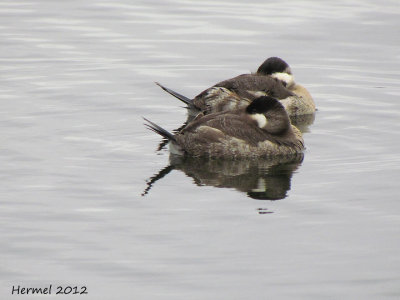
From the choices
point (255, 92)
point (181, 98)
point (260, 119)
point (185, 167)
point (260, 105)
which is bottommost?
point (185, 167)

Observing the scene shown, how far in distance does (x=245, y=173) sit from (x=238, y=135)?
Result: 2.08 ft

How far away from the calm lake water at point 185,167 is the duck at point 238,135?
7.6 inches

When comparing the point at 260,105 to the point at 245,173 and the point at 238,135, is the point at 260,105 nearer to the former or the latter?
the point at 238,135

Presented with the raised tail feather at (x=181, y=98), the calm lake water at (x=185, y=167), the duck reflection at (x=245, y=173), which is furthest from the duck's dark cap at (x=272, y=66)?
the duck reflection at (x=245, y=173)

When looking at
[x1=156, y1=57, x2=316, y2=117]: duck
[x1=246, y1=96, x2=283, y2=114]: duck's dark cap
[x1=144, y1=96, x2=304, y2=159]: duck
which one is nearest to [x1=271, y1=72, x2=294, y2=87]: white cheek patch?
[x1=156, y1=57, x2=316, y2=117]: duck

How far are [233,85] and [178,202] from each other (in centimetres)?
429

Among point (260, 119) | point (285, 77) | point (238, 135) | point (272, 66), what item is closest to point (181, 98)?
point (272, 66)

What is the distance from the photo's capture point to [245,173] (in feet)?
35.8

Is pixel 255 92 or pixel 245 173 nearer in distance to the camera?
pixel 245 173

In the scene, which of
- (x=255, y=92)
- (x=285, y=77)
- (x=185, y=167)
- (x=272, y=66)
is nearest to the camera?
(x=185, y=167)

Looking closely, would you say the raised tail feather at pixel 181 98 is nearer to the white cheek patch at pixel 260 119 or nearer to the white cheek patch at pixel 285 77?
the white cheek patch at pixel 285 77

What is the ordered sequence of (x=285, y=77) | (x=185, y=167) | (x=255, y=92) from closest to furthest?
(x=185, y=167), (x=255, y=92), (x=285, y=77)

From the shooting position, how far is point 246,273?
7754mm

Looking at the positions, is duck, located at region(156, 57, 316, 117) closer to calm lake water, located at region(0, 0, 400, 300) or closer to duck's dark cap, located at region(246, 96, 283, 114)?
calm lake water, located at region(0, 0, 400, 300)
